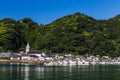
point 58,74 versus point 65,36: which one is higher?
point 65,36

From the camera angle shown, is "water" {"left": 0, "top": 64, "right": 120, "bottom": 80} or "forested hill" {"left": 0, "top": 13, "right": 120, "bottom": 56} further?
"forested hill" {"left": 0, "top": 13, "right": 120, "bottom": 56}

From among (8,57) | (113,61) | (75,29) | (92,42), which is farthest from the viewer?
(75,29)

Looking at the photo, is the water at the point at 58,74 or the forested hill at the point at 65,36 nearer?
the water at the point at 58,74

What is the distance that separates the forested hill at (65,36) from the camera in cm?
13562

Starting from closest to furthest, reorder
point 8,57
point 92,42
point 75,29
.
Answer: point 8,57
point 92,42
point 75,29

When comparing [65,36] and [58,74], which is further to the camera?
[65,36]

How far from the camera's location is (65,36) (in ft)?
463

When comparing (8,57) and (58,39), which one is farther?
(58,39)

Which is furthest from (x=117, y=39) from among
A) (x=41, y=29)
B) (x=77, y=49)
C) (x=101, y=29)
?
(x=41, y=29)

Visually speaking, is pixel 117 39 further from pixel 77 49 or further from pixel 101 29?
pixel 77 49

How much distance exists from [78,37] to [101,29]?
20020 mm

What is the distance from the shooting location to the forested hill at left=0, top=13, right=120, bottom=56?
135625 millimetres

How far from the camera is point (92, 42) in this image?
456 feet

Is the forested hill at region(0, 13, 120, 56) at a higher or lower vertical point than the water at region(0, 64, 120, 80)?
higher
